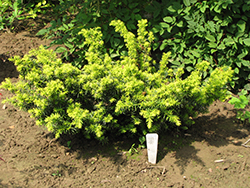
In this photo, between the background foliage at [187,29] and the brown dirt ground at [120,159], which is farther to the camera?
the background foliage at [187,29]

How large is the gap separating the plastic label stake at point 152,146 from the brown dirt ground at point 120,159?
101 mm

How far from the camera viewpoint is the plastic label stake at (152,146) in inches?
96.9

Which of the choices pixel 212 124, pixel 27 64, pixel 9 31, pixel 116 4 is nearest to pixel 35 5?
pixel 9 31

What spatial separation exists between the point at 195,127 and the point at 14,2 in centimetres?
416

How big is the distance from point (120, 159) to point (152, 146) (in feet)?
1.51

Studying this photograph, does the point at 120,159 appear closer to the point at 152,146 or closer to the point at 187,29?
the point at 152,146

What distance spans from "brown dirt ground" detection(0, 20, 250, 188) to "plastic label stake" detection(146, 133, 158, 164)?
101mm

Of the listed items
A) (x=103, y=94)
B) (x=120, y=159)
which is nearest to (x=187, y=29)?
(x=103, y=94)

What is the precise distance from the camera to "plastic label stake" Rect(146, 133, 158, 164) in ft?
8.07

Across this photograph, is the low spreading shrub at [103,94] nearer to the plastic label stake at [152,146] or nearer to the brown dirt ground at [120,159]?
the plastic label stake at [152,146]

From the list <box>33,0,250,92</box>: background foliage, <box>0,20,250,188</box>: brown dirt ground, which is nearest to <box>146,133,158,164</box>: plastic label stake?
<box>0,20,250,188</box>: brown dirt ground

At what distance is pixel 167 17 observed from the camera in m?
3.35

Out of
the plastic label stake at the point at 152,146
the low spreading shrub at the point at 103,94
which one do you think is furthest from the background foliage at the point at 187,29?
the plastic label stake at the point at 152,146

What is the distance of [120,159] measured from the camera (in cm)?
275
